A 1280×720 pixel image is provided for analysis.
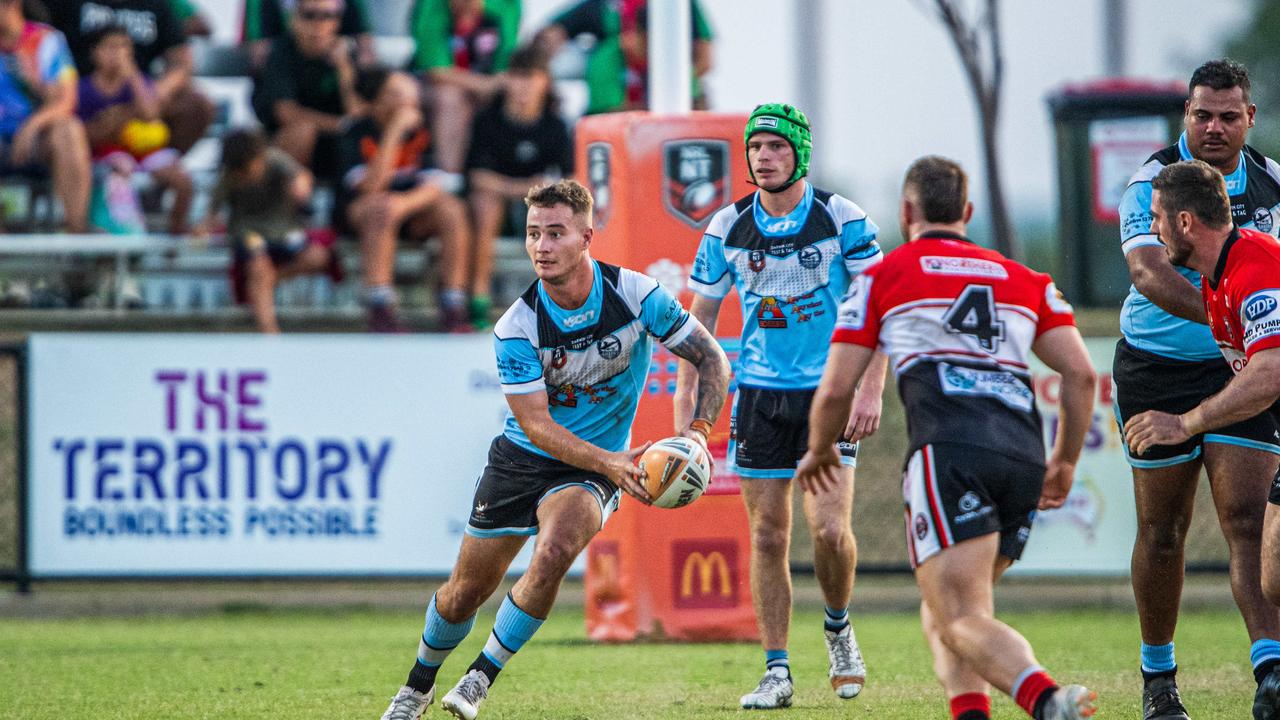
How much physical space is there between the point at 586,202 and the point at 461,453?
4.97 m

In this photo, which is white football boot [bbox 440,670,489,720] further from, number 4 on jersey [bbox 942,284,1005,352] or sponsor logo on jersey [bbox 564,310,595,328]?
number 4 on jersey [bbox 942,284,1005,352]

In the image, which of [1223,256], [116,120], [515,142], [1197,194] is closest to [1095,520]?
[515,142]

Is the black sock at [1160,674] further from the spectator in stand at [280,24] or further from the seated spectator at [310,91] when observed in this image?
the spectator in stand at [280,24]

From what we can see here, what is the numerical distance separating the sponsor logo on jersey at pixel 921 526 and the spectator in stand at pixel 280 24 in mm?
9413

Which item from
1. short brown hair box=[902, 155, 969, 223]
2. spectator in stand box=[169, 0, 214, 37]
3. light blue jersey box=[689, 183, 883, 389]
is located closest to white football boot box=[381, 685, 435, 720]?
light blue jersey box=[689, 183, 883, 389]

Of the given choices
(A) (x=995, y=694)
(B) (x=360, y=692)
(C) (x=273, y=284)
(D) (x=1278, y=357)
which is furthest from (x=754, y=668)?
(C) (x=273, y=284)

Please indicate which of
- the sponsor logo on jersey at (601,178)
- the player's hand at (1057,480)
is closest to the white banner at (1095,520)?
the sponsor logo on jersey at (601,178)

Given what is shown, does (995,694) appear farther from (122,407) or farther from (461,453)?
(122,407)

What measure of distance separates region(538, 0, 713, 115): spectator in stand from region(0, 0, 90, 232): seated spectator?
12.3 ft

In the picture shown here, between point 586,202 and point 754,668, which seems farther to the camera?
point 754,668

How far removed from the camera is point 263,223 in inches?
507

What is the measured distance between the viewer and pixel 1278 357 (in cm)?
562

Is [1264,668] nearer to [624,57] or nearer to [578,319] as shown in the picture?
[578,319]

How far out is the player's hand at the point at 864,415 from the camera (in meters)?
6.76
